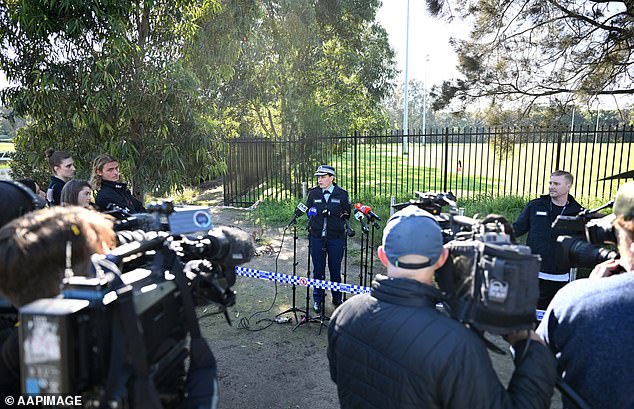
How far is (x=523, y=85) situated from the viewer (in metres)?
7.04

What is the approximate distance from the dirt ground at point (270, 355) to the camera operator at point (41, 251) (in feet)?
8.82

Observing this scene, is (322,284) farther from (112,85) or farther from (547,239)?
(112,85)

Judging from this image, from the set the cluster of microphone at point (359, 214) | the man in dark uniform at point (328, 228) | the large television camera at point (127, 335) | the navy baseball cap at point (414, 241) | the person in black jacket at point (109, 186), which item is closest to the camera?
the large television camera at point (127, 335)

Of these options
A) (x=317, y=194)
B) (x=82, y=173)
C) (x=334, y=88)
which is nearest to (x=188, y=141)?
(x=82, y=173)

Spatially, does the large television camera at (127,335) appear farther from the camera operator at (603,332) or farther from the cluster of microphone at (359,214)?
the cluster of microphone at (359,214)

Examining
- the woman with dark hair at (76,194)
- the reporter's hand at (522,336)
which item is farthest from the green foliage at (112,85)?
the reporter's hand at (522,336)

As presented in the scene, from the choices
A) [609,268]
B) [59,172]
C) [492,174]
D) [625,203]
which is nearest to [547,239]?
[609,268]

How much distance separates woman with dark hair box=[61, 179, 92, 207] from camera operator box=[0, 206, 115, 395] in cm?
281

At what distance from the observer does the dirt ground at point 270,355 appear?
3635 millimetres

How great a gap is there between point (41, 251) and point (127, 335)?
1.20ft

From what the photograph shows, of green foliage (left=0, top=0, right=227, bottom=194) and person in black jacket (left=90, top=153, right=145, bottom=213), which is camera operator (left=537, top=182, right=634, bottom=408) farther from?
green foliage (left=0, top=0, right=227, bottom=194)

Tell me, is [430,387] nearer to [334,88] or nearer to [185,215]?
[185,215]

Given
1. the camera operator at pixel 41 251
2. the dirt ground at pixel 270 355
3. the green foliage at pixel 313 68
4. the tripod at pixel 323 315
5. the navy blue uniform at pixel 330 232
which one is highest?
the green foliage at pixel 313 68

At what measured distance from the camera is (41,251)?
1190 millimetres
